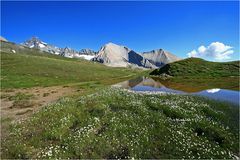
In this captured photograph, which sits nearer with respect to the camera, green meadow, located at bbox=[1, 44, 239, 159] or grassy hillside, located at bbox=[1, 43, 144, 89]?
green meadow, located at bbox=[1, 44, 239, 159]

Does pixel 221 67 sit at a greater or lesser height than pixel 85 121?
greater

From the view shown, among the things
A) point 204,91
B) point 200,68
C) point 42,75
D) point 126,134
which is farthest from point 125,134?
point 200,68

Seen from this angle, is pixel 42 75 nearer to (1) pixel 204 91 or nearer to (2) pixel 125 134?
(1) pixel 204 91

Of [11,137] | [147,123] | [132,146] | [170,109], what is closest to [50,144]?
[11,137]

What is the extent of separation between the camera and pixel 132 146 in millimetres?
14398

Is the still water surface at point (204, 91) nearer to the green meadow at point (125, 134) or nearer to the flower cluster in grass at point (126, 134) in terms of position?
the flower cluster in grass at point (126, 134)

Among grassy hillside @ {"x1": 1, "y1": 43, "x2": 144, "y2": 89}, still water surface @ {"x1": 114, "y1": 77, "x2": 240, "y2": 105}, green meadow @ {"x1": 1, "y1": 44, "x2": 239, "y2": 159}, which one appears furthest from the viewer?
grassy hillside @ {"x1": 1, "y1": 43, "x2": 144, "y2": 89}

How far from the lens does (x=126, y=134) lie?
15914 mm

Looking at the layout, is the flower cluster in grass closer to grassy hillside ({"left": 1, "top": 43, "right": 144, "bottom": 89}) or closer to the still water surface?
the still water surface

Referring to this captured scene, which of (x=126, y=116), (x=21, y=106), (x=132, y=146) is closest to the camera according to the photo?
(x=132, y=146)

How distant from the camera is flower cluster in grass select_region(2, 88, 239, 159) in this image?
13914mm

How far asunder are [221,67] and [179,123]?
98.3m

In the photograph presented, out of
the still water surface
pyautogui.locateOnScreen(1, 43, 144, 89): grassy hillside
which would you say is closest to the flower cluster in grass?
the still water surface

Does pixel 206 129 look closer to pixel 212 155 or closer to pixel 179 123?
pixel 179 123
